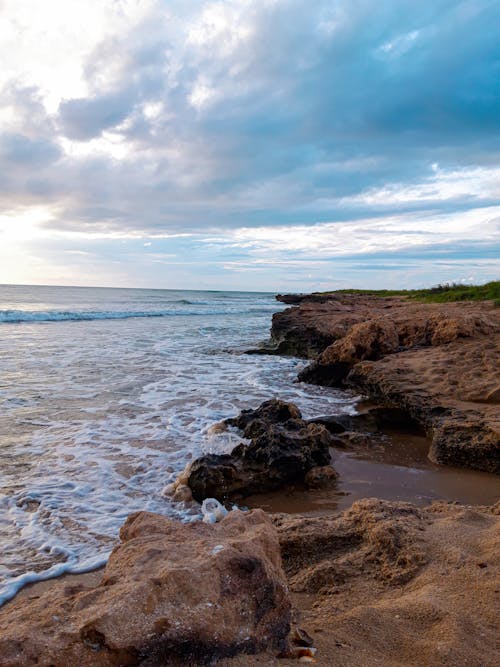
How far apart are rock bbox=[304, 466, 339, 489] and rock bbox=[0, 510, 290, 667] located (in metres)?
2.60

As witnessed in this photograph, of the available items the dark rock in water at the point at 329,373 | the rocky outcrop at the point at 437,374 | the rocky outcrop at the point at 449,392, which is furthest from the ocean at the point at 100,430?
the rocky outcrop at the point at 449,392

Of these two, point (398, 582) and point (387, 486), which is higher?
point (398, 582)

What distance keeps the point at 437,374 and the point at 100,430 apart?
206 inches

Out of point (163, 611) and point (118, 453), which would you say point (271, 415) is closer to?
point (118, 453)

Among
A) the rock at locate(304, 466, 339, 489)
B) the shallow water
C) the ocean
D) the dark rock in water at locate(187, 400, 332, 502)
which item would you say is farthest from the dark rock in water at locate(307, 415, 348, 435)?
the rock at locate(304, 466, 339, 489)

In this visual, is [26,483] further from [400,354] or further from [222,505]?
[400,354]

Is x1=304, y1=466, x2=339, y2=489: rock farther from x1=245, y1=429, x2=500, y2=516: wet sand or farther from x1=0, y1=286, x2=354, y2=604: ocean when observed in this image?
x1=0, y1=286, x2=354, y2=604: ocean

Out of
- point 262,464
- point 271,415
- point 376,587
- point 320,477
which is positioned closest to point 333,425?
point 271,415

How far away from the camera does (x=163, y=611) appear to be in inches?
67.0

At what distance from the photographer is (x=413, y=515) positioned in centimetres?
331

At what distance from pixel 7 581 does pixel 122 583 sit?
6.14 feet

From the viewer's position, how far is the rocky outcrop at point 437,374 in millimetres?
5234

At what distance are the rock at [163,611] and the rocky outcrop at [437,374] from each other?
12.5 ft

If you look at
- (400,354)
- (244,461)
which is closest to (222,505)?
(244,461)
